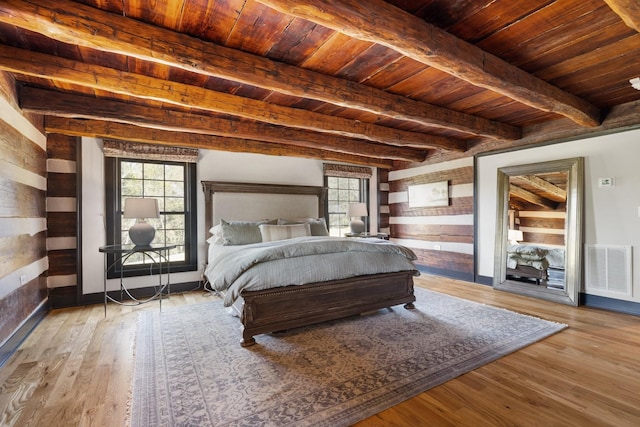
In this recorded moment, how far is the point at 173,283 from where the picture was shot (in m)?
4.60

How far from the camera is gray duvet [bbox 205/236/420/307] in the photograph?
9.27ft

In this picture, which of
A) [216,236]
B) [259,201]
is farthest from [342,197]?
[216,236]

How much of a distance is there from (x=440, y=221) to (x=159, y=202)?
189 inches

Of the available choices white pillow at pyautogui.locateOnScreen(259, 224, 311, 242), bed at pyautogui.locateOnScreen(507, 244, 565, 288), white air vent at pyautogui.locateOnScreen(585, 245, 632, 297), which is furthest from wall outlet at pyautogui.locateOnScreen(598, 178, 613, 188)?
white pillow at pyautogui.locateOnScreen(259, 224, 311, 242)

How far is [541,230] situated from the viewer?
429cm

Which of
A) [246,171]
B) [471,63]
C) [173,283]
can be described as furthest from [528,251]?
[173,283]

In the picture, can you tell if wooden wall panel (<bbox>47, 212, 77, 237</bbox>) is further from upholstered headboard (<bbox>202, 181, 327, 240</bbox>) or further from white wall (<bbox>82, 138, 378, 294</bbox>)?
upholstered headboard (<bbox>202, 181, 327, 240</bbox>)

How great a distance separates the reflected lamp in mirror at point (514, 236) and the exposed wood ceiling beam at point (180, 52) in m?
2.55

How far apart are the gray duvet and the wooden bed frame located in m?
0.08

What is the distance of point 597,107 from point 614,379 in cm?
313

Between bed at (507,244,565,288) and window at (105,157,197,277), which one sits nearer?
bed at (507,244,565,288)

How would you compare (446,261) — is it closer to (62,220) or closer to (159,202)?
(159,202)

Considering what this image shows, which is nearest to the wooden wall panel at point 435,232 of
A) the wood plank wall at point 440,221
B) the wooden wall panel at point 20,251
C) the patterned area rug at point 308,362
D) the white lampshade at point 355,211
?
the wood plank wall at point 440,221

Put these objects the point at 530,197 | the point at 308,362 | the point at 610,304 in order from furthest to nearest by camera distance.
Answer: the point at 530,197 < the point at 610,304 < the point at 308,362
